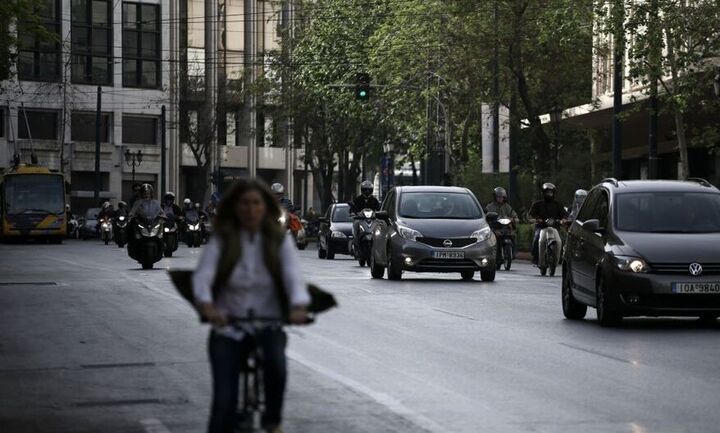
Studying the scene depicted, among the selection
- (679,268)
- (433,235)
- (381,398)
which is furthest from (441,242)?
(381,398)

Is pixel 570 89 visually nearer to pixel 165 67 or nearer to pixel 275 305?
pixel 165 67

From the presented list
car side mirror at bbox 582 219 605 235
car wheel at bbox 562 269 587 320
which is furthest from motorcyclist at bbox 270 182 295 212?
car side mirror at bbox 582 219 605 235

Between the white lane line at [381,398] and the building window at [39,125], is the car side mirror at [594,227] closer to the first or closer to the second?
the white lane line at [381,398]

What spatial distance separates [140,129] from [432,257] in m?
78.0

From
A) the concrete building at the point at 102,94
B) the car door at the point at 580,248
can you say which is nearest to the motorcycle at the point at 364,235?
the car door at the point at 580,248

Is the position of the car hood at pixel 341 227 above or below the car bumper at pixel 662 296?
below

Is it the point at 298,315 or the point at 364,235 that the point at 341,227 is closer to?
the point at 364,235

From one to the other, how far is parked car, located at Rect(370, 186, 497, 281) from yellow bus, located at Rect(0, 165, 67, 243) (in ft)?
144

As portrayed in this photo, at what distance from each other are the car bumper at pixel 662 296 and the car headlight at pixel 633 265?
0.06 meters

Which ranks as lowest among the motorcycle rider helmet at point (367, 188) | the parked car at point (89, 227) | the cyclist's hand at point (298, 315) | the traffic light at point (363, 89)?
the parked car at point (89, 227)

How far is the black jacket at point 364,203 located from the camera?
38.0 m

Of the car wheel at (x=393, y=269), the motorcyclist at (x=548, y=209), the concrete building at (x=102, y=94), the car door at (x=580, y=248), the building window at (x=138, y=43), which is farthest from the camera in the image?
the building window at (x=138, y=43)

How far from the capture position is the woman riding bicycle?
26.9 feet

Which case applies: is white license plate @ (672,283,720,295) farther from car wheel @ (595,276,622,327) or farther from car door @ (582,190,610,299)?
car door @ (582,190,610,299)
